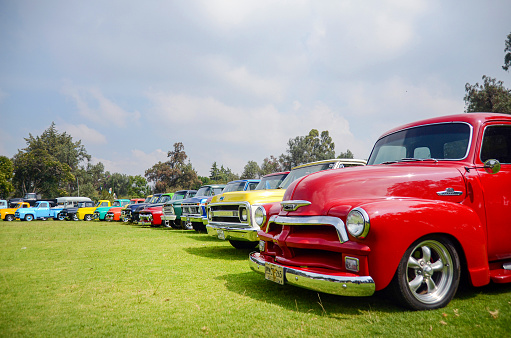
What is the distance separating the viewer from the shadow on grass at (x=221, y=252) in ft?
24.8

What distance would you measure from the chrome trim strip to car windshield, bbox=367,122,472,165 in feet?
5.64

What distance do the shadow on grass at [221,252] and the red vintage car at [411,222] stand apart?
2924 millimetres

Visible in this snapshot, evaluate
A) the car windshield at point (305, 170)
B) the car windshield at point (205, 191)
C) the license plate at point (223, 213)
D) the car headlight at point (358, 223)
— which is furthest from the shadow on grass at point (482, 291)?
the car windshield at point (205, 191)

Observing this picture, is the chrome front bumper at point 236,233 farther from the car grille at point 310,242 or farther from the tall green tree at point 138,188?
the tall green tree at point 138,188

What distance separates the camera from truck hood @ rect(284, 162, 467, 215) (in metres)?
4.02

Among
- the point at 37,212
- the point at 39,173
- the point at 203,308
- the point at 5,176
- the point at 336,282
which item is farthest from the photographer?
the point at 39,173

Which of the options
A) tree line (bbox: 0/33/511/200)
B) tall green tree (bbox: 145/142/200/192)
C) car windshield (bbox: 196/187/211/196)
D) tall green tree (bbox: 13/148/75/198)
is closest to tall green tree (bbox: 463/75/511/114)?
tree line (bbox: 0/33/511/200)

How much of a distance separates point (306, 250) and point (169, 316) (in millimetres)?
1585

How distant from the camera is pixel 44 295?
4.78 m

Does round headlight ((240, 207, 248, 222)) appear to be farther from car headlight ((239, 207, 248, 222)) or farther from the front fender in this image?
the front fender

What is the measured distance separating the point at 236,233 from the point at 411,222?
440cm

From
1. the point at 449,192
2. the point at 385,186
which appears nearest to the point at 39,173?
the point at 385,186

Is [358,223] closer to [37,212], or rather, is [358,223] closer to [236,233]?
[236,233]

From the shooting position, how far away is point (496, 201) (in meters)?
4.25
